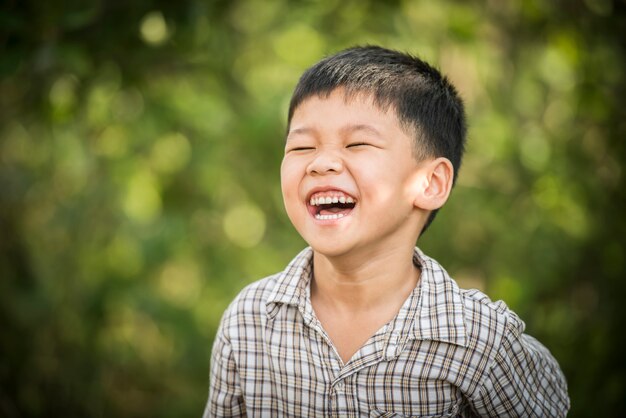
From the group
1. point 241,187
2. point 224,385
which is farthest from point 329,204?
point 241,187

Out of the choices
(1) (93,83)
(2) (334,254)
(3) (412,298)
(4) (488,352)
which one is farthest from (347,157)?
(1) (93,83)

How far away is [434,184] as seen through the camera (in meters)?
1.53

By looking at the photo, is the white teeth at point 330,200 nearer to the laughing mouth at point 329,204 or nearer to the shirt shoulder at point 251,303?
the laughing mouth at point 329,204

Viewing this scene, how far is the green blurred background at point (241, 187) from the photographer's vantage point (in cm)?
266

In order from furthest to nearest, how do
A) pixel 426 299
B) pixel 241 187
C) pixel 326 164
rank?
pixel 241 187, pixel 426 299, pixel 326 164

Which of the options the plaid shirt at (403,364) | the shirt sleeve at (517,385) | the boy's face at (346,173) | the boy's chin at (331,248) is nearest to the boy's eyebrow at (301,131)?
the boy's face at (346,173)

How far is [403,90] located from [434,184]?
0.22 meters

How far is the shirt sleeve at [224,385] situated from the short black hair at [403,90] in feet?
1.84

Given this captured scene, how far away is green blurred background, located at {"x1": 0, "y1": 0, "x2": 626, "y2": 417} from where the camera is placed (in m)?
2.66

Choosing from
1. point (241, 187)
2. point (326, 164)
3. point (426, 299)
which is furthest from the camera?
point (241, 187)

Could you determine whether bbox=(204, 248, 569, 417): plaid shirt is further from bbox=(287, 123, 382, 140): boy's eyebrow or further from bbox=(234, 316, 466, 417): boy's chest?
bbox=(287, 123, 382, 140): boy's eyebrow

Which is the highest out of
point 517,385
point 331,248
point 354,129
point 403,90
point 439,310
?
point 403,90

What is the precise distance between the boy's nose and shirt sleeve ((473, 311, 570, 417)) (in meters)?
0.50

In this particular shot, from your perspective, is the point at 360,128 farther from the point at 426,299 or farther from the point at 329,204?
the point at 426,299
